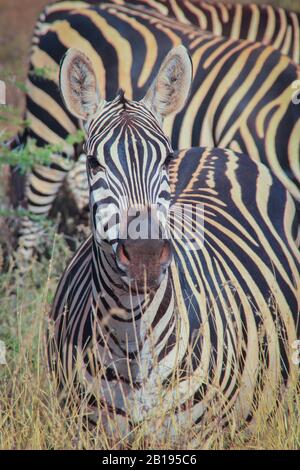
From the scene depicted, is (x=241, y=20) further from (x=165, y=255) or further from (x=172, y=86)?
(x=165, y=255)

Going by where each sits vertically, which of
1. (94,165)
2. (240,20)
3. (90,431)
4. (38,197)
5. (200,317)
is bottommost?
(90,431)

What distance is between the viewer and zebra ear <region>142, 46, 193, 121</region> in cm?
443

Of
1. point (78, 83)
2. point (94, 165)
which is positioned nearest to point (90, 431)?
point (94, 165)

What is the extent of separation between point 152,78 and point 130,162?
3714 mm

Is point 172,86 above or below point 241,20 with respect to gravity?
below

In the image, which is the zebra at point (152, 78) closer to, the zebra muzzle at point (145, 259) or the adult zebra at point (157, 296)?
the adult zebra at point (157, 296)

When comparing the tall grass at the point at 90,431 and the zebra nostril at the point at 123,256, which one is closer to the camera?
the zebra nostril at the point at 123,256

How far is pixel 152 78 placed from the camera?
7.68 m

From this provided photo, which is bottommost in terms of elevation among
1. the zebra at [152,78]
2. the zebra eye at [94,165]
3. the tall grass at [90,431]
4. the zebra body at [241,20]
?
the tall grass at [90,431]

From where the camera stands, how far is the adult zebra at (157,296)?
407 cm

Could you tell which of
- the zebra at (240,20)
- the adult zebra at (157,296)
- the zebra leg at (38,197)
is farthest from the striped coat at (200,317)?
the zebra at (240,20)

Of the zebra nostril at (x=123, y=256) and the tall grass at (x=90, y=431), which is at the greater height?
the zebra nostril at (x=123, y=256)

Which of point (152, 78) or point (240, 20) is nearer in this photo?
point (152, 78)

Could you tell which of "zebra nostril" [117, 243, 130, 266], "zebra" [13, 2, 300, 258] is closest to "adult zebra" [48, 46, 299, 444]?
"zebra nostril" [117, 243, 130, 266]
